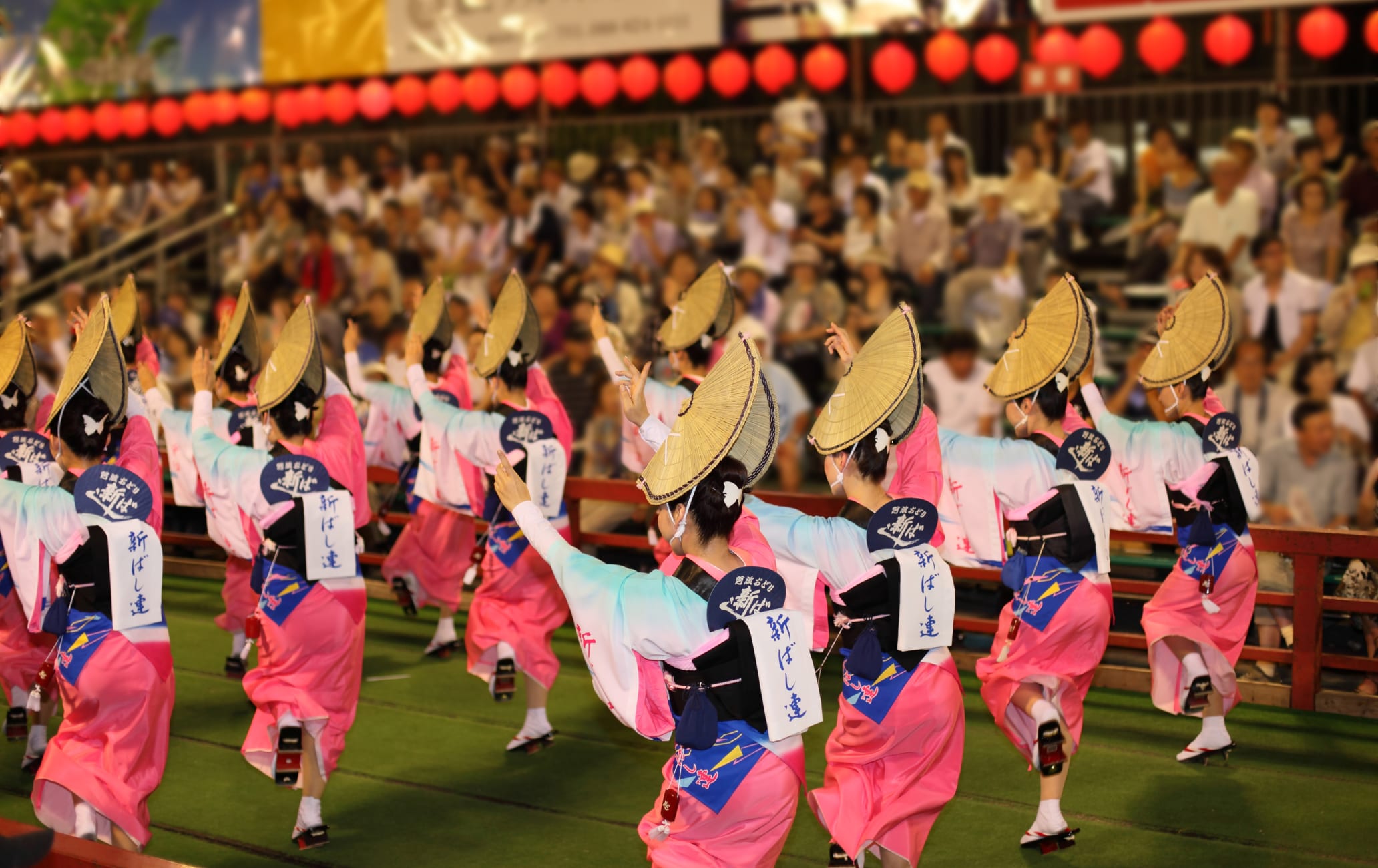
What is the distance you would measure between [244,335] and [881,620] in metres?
3.49

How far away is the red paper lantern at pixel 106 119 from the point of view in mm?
15422

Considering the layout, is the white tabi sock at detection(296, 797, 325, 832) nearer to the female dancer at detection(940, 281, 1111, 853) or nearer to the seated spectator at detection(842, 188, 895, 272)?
the female dancer at detection(940, 281, 1111, 853)

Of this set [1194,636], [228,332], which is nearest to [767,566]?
[1194,636]

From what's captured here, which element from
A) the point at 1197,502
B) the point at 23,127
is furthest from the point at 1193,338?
the point at 23,127

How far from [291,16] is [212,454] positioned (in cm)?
925

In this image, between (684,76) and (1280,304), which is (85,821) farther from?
(684,76)

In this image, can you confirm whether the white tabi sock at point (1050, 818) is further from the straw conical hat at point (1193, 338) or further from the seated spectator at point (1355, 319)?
the seated spectator at point (1355, 319)

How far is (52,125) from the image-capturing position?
15.8 meters

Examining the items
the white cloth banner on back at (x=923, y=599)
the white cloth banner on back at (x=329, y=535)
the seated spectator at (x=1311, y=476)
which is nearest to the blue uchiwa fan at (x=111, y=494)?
the white cloth banner on back at (x=329, y=535)

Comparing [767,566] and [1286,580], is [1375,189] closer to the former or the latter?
[1286,580]

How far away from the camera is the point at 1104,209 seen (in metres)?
10.8

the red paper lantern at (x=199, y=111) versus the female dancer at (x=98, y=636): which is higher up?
the red paper lantern at (x=199, y=111)

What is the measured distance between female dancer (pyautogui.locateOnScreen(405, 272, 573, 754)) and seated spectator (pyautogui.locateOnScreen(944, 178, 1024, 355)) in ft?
14.9

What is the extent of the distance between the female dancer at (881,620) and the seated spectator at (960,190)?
266 inches
